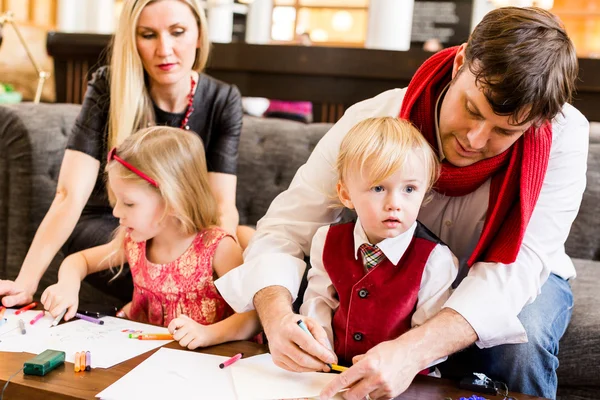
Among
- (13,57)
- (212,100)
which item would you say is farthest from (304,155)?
(13,57)

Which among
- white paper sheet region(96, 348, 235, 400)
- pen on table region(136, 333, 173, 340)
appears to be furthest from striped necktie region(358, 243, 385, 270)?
pen on table region(136, 333, 173, 340)

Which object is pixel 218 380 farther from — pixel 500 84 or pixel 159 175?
pixel 500 84

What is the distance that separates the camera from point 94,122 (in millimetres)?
2064

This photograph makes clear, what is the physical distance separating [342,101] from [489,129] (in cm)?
192

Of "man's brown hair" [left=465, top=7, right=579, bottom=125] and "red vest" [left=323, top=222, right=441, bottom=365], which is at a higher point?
"man's brown hair" [left=465, top=7, right=579, bottom=125]

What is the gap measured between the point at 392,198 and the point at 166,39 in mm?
1042

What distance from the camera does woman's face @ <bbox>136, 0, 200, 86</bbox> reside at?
2.00 metres

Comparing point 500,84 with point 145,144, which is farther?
point 145,144

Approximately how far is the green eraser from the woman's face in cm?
102

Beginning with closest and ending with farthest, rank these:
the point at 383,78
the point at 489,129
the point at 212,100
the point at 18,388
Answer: the point at 18,388
the point at 489,129
the point at 212,100
the point at 383,78

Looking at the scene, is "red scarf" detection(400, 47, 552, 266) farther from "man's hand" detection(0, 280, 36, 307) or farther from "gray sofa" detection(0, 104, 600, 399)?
"man's hand" detection(0, 280, 36, 307)

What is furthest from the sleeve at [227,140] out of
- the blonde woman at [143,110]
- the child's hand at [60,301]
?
the child's hand at [60,301]

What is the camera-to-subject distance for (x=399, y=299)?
131 centimetres

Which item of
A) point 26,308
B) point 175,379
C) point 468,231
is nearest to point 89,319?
point 26,308
